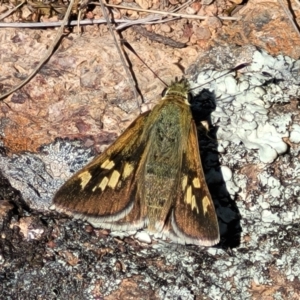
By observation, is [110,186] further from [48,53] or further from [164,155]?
[48,53]

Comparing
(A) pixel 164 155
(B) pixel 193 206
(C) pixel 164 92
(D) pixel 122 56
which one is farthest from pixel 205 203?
(D) pixel 122 56

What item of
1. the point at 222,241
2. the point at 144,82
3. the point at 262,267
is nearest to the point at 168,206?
the point at 222,241

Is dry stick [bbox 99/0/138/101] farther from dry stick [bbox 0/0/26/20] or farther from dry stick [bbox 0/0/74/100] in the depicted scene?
dry stick [bbox 0/0/26/20]

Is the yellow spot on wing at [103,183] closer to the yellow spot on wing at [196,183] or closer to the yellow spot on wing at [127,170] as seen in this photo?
the yellow spot on wing at [127,170]

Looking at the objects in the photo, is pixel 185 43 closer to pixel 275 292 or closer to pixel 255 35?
pixel 255 35

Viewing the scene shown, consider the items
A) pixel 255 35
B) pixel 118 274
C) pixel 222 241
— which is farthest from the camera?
pixel 255 35

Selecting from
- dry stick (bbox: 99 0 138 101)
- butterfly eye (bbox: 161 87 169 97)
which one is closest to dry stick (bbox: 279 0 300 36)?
butterfly eye (bbox: 161 87 169 97)
